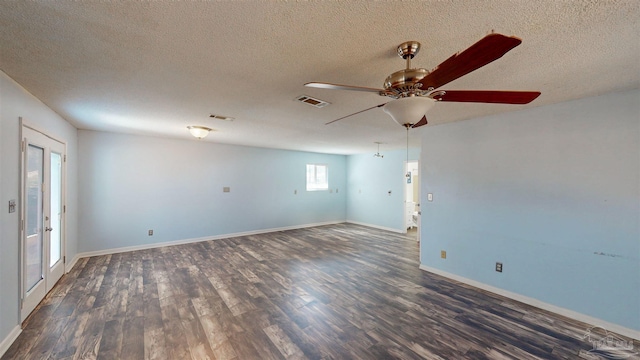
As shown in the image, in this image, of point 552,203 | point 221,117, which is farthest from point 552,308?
point 221,117

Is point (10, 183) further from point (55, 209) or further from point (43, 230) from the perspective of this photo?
point (55, 209)

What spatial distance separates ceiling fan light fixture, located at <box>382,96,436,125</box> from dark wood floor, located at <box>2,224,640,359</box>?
1.91 m

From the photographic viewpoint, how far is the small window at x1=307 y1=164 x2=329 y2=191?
25.4ft

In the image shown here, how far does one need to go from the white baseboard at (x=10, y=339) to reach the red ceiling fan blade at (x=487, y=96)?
386 centimetres

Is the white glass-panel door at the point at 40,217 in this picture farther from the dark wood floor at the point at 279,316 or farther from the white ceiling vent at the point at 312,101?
the white ceiling vent at the point at 312,101

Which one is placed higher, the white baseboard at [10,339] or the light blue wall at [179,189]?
the light blue wall at [179,189]

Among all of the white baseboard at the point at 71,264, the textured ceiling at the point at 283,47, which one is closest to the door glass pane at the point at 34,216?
A: the textured ceiling at the point at 283,47

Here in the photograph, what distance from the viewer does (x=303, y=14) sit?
4.30ft

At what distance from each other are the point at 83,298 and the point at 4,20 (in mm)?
3042

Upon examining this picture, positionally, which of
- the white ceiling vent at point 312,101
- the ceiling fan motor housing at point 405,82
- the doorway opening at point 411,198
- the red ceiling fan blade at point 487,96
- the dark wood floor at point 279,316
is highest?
the white ceiling vent at point 312,101

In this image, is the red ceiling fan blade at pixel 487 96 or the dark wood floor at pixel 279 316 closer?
the red ceiling fan blade at pixel 487 96

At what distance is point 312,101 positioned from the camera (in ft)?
8.87

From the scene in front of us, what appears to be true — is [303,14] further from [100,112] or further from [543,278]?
[543,278]

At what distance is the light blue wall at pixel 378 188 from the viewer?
6.84 m
